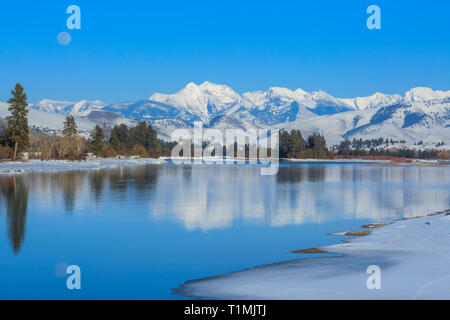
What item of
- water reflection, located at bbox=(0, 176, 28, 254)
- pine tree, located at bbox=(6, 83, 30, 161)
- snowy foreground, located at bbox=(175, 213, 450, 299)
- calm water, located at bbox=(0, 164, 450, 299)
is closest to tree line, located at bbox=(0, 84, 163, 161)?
pine tree, located at bbox=(6, 83, 30, 161)

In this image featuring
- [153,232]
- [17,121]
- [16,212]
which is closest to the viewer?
[153,232]

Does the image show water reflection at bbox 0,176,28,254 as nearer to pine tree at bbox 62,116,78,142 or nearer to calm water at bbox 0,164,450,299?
calm water at bbox 0,164,450,299

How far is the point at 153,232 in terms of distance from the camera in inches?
873

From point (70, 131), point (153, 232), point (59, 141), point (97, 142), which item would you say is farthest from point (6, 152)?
point (153, 232)

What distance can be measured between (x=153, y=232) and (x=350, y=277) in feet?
35.2

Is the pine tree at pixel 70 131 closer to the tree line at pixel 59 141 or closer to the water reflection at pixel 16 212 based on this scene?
the tree line at pixel 59 141

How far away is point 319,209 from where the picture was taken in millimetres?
31094

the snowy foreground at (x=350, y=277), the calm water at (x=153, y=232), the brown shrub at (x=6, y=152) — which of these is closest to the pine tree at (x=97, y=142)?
the brown shrub at (x=6, y=152)

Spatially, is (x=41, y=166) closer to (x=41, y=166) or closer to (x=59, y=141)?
(x=41, y=166)

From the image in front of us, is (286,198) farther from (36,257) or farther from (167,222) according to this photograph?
(36,257)

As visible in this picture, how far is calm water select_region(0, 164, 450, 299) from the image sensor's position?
567 inches

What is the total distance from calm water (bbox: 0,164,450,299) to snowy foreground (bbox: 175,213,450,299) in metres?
1.17
